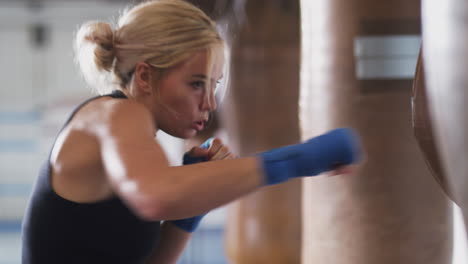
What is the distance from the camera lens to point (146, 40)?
2.70 ft

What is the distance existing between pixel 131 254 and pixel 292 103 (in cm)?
127

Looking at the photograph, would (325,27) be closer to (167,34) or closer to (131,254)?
(167,34)

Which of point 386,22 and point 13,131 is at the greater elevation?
point 386,22

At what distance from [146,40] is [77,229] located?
30 cm

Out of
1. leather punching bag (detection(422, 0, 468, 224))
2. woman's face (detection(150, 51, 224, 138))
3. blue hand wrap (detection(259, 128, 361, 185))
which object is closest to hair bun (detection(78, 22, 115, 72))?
woman's face (detection(150, 51, 224, 138))

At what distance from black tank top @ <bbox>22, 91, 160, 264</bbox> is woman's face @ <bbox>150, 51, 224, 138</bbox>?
0.22 feet

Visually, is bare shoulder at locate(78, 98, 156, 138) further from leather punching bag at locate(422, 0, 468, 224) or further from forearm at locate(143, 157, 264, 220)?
leather punching bag at locate(422, 0, 468, 224)

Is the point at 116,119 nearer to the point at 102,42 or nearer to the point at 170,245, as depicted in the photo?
the point at 102,42

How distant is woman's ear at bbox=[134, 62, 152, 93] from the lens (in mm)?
833

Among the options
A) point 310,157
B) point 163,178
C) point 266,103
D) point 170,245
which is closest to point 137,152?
point 163,178

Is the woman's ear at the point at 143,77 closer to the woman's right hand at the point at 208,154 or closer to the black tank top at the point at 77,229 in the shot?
the black tank top at the point at 77,229

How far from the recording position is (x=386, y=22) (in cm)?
95

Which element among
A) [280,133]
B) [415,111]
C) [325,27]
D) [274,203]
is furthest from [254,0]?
[415,111]

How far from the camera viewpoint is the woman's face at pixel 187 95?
0.82 m
